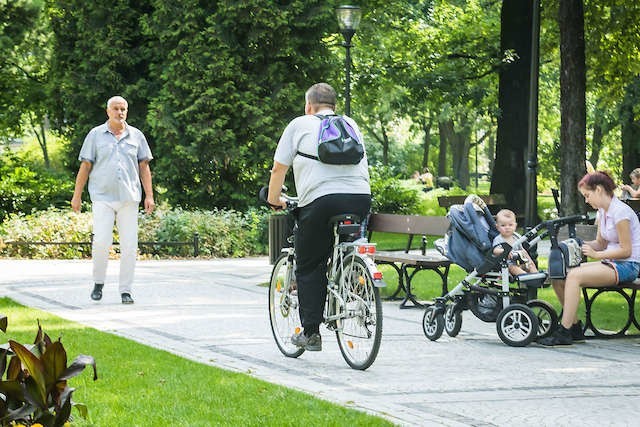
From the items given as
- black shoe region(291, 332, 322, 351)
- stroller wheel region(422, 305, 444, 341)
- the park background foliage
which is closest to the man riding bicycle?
black shoe region(291, 332, 322, 351)

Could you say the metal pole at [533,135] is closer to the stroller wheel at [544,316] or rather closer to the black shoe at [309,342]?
the stroller wheel at [544,316]

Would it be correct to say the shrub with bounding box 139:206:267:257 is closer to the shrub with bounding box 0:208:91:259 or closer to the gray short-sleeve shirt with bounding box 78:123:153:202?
the shrub with bounding box 0:208:91:259

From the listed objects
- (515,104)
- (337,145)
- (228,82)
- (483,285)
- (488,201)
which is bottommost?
(483,285)

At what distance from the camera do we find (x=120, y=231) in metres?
12.6

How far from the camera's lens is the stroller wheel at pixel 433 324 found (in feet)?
32.9

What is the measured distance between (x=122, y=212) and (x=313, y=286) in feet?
15.0

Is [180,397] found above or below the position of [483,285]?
below

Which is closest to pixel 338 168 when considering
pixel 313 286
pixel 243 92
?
pixel 313 286

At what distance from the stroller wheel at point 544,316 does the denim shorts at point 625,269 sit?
1.94 feet

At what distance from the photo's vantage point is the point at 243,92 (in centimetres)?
2659

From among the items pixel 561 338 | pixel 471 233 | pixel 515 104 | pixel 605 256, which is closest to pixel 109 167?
pixel 471 233

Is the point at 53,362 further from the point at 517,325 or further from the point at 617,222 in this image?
the point at 617,222

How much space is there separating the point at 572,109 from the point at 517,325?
885 centimetres

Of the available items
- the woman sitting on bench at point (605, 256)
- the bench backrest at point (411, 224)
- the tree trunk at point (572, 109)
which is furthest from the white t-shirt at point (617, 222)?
the tree trunk at point (572, 109)
